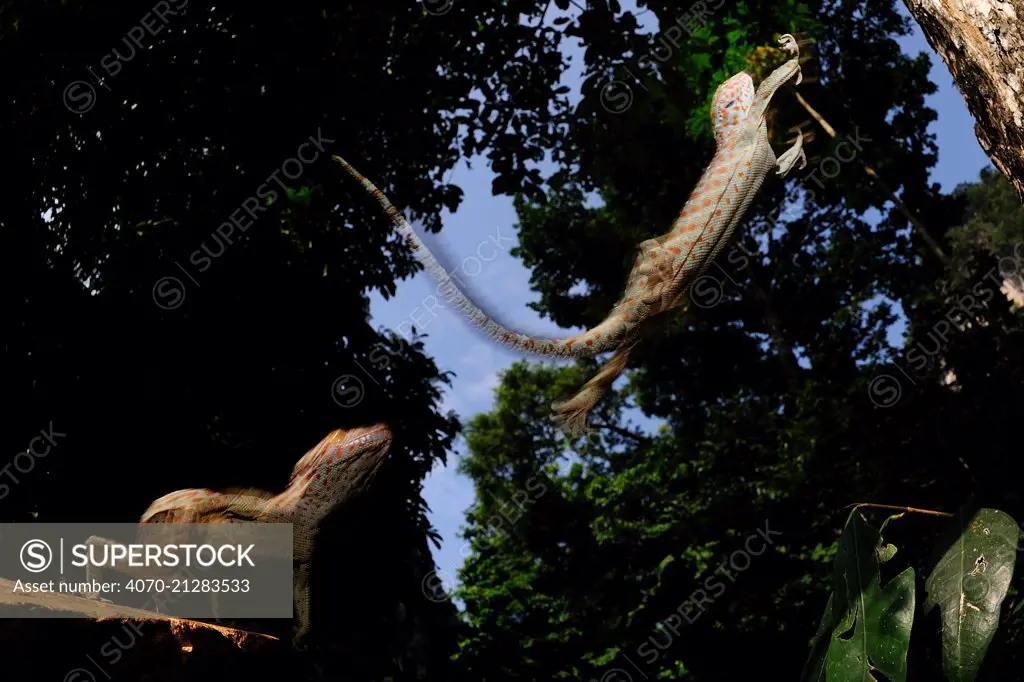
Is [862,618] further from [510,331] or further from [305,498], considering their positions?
[305,498]

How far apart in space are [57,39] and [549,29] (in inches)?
127

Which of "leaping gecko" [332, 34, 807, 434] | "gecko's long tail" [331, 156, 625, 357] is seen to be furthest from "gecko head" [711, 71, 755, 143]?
"gecko's long tail" [331, 156, 625, 357]

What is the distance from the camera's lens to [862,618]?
2.59 metres

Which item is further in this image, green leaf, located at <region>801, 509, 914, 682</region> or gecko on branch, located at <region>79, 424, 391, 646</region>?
green leaf, located at <region>801, 509, 914, 682</region>

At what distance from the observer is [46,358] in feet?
17.3

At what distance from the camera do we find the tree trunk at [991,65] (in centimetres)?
233

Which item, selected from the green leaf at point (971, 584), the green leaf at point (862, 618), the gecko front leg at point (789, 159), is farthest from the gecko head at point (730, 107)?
the green leaf at point (971, 584)

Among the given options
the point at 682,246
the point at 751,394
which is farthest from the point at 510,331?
the point at 751,394

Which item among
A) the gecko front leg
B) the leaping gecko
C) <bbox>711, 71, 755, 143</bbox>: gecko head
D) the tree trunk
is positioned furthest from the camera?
the gecko front leg

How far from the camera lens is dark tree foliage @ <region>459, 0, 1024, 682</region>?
671 centimetres

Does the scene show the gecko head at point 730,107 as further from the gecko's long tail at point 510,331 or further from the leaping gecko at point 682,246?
the gecko's long tail at point 510,331

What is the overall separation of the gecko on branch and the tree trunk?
1974 mm

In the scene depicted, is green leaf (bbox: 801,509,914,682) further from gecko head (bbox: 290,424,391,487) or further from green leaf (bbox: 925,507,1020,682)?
gecko head (bbox: 290,424,391,487)

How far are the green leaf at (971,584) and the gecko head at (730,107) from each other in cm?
146
